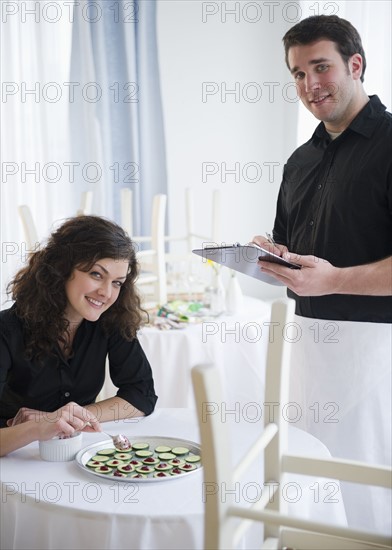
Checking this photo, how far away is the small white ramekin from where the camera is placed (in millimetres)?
→ 1649

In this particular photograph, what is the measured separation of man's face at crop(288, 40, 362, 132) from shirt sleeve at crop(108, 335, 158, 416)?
85 centimetres

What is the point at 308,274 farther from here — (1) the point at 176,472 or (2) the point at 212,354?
(2) the point at 212,354

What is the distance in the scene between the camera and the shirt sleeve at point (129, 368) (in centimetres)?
209

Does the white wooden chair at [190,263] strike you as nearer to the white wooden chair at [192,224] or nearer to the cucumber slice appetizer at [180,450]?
the white wooden chair at [192,224]

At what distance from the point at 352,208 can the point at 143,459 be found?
90cm

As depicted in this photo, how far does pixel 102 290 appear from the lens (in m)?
2.01

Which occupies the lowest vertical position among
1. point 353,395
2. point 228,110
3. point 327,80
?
point 353,395

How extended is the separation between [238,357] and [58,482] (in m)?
1.95

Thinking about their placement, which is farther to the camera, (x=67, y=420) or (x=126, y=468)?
(x=67, y=420)

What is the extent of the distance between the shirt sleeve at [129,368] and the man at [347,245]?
0.47 meters

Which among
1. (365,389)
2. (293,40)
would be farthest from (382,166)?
(365,389)

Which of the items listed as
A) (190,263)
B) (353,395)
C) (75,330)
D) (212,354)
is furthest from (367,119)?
(190,263)

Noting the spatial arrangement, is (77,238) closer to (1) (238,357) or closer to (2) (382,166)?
(2) (382,166)

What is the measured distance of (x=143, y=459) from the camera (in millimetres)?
1675
